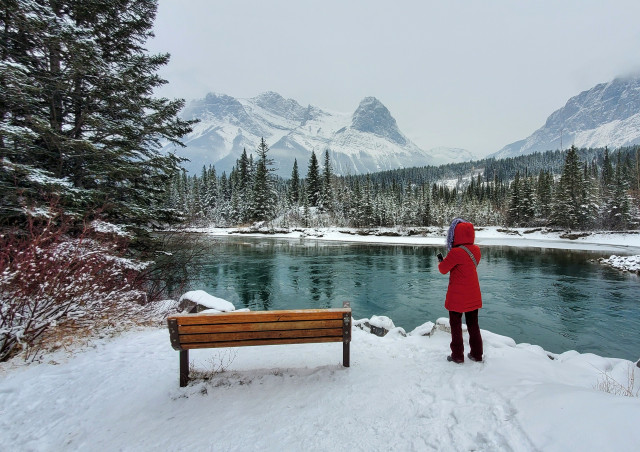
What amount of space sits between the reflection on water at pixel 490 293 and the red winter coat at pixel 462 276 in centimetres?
606

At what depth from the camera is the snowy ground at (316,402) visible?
2.70 meters

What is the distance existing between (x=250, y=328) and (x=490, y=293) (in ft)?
47.2

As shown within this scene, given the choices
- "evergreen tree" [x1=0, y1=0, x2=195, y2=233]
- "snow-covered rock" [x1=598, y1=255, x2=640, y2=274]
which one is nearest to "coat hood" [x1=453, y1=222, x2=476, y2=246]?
"evergreen tree" [x1=0, y1=0, x2=195, y2=233]

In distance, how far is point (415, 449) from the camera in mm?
2654

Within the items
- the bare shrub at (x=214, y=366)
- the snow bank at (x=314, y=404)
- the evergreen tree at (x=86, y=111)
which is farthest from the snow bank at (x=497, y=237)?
the snow bank at (x=314, y=404)

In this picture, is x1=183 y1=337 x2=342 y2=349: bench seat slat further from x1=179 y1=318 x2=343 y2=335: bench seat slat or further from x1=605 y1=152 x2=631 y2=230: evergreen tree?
x1=605 y1=152 x2=631 y2=230: evergreen tree

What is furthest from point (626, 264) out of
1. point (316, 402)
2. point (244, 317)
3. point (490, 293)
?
point (244, 317)

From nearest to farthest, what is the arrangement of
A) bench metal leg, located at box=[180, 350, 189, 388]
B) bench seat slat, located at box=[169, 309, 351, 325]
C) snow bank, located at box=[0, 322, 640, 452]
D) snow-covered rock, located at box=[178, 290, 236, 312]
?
snow bank, located at box=[0, 322, 640, 452] < bench seat slat, located at box=[169, 309, 351, 325] < bench metal leg, located at box=[180, 350, 189, 388] < snow-covered rock, located at box=[178, 290, 236, 312]

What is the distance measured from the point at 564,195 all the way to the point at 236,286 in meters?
50.4

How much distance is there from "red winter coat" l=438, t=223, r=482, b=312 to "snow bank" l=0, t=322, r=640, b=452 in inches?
34.2

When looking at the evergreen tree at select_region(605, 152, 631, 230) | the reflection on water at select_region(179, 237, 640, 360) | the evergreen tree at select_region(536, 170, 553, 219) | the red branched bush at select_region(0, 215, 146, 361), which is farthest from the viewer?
the evergreen tree at select_region(536, 170, 553, 219)

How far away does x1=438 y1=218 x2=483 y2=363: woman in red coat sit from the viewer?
14.1 feet

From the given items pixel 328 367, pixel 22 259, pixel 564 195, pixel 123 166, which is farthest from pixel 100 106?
pixel 564 195

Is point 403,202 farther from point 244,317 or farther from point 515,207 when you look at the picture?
point 244,317
